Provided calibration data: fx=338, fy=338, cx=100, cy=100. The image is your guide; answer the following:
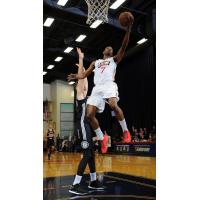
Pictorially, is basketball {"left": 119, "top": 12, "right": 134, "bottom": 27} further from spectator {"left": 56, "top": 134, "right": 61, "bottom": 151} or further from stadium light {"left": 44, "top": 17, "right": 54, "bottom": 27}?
spectator {"left": 56, "top": 134, "right": 61, "bottom": 151}

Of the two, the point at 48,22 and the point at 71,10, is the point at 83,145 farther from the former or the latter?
the point at 48,22

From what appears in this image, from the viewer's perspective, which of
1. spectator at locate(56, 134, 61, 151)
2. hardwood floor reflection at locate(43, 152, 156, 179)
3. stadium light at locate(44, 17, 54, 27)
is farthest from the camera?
spectator at locate(56, 134, 61, 151)

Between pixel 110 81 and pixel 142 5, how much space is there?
15.7ft

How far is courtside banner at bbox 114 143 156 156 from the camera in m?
8.78

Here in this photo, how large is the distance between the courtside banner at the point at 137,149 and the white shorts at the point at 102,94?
4.84m

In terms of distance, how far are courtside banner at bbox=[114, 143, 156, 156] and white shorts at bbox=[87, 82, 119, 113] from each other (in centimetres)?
484

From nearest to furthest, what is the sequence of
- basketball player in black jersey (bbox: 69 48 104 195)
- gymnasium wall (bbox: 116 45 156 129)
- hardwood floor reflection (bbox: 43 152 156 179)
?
basketball player in black jersey (bbox: 69 48 104 195) → hardwood floor reflection (bbox: 43 152 156 179) → gymnasium wall (bbox: 116 45 156 129)

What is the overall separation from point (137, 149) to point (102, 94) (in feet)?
18.2

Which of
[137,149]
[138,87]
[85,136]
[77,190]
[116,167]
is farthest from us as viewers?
Answer: [138,87]

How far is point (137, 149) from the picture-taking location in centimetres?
927

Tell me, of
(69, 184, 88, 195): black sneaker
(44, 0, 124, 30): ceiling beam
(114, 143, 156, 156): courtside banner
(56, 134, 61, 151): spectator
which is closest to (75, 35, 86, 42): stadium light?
(44, 0, 124, 30): ceiling beam

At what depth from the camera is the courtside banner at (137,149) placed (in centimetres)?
878

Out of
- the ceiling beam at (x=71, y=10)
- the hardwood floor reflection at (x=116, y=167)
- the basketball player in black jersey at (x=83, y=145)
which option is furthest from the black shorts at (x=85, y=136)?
the ceiling beam at (x=71, y=10)

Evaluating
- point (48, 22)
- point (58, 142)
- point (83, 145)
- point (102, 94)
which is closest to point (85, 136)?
point (83, 145)
